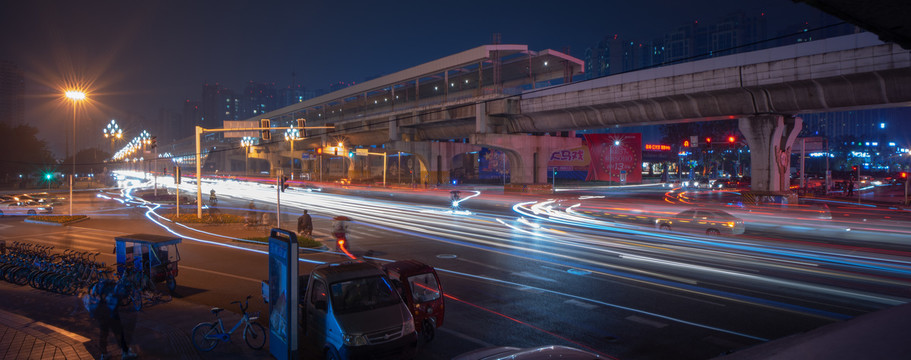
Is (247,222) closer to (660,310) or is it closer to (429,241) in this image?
(429,241)

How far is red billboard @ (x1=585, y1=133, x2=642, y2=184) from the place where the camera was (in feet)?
243

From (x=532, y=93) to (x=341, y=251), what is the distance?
27.5m

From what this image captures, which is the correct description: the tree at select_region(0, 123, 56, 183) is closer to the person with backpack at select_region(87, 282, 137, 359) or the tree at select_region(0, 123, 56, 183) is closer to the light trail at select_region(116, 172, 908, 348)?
the light trail at select_region(116, 172, 908, 348)

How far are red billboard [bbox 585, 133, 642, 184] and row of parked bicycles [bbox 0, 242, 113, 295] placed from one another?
6862cm

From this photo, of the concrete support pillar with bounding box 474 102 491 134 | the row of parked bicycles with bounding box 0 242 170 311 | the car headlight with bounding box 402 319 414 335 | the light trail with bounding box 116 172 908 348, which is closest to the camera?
the car headlight with bounding box 402 319 414 335

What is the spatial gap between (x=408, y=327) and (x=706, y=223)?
1960 centimetres

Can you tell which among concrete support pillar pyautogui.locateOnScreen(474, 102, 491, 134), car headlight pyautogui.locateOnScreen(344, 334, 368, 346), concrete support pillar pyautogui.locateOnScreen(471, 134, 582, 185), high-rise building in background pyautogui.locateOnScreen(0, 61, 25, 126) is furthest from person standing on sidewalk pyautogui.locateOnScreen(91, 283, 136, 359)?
high-rise building in background pyautogui.locateOnScreen(0, 61, 25, 126)

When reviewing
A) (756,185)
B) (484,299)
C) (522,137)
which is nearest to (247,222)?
(484,299)

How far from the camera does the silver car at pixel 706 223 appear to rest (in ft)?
72.3

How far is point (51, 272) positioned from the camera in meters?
13.1

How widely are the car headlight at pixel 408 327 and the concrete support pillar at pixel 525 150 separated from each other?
38392 mm

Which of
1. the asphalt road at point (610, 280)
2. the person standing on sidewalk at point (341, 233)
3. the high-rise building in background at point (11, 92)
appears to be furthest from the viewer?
the high-rise building in background at point (11, 92)

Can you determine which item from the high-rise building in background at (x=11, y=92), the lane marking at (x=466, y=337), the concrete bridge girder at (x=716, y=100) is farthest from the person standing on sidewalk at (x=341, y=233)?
the high-rise building in background at (x=11, y=92)

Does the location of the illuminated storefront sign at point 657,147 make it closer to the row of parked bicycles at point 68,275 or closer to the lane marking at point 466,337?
the lane marking at point 466,337
